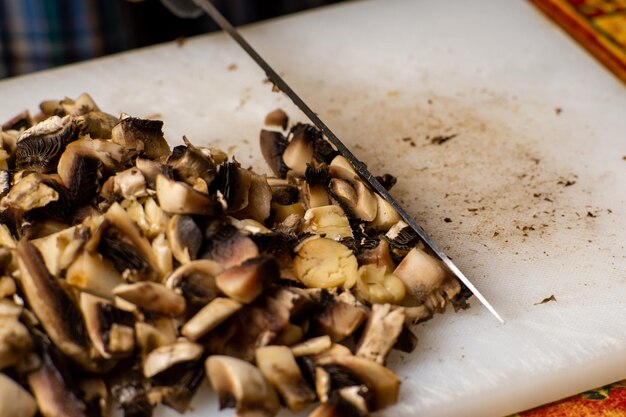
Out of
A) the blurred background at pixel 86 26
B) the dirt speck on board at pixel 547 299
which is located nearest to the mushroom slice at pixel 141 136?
the dirt speck on board at pixel 547 299

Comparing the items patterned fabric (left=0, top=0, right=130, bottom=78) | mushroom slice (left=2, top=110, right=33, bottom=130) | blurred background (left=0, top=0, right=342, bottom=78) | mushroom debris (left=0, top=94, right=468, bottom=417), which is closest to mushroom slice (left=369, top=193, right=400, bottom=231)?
mushroom debris (left=0, top=94, right=468, bottom=417)

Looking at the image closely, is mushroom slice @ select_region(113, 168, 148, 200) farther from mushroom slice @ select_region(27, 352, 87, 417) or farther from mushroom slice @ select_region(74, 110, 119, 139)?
mushroom slice @ select_region(27, 352, 87, 417)

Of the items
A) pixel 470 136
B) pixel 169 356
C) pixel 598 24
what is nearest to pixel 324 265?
pixel 169 356

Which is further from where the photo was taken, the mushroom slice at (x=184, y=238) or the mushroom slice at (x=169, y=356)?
the mushroom slice at (x=184, y=238)

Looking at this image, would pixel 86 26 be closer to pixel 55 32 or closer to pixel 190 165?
pixel 55 32

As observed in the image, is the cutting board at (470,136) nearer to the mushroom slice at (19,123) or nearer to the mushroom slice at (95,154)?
the mushroom slice at (19,123)
